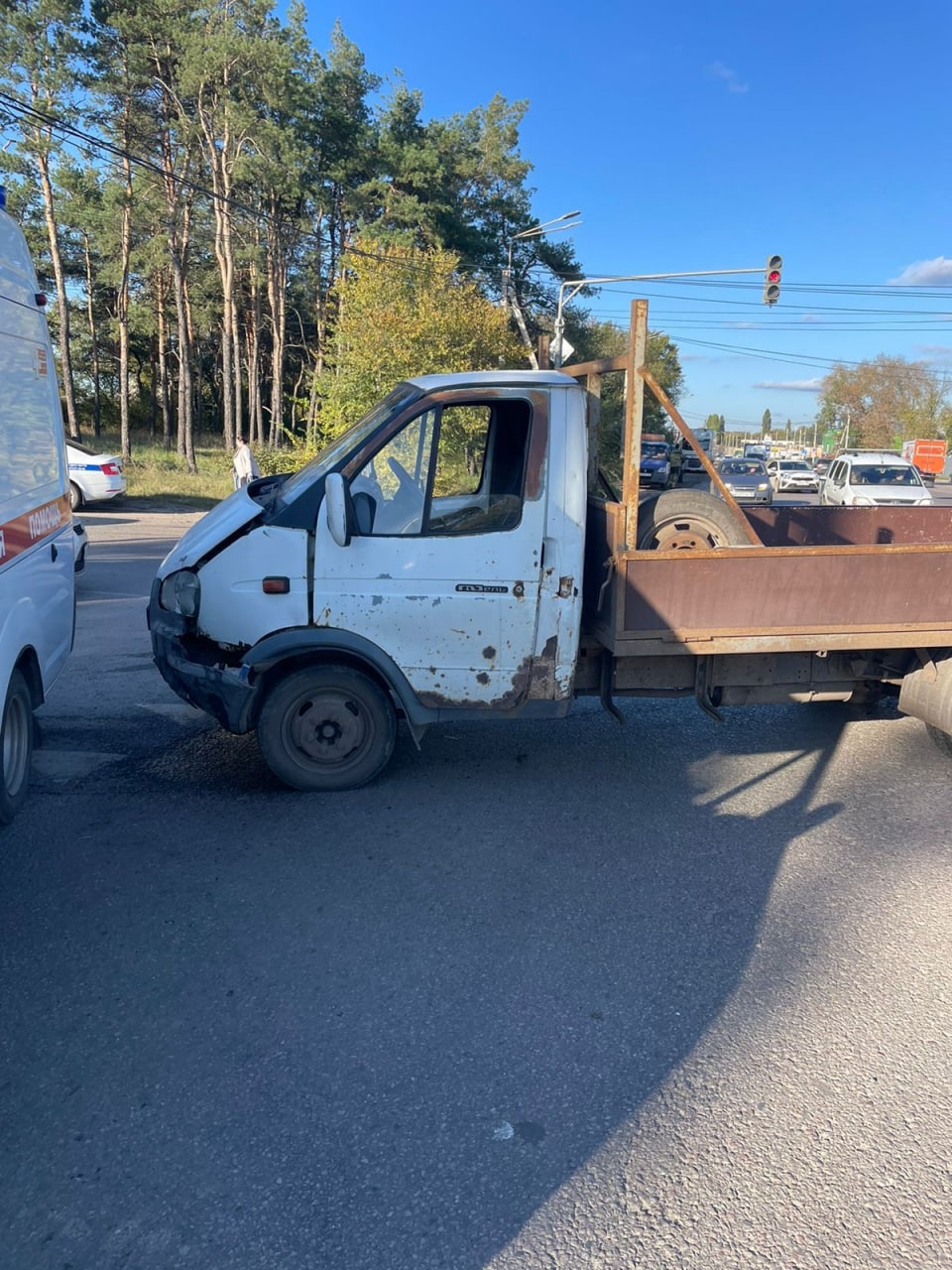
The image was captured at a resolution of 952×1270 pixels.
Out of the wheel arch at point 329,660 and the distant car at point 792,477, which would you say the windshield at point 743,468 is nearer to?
the distant car at point 792,477

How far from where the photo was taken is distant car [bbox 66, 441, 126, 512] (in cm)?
2028

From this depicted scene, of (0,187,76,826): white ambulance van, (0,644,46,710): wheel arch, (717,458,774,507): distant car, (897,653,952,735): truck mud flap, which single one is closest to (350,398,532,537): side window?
(0,187,76,826): white ambulance van

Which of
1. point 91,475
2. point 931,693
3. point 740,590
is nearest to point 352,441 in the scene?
point 740,590

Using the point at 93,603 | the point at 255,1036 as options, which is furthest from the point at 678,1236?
the point at 93,603

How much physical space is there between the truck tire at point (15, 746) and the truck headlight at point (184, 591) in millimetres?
857

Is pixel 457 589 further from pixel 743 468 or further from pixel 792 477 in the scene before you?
pixel 792 477

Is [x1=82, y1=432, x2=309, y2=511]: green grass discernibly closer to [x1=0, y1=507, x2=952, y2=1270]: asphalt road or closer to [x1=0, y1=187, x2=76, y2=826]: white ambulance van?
[x1=0, y1=187, x2=76, y2=826]: white ambulance van

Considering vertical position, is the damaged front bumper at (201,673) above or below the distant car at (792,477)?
above

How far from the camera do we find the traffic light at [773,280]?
2370 centimetres

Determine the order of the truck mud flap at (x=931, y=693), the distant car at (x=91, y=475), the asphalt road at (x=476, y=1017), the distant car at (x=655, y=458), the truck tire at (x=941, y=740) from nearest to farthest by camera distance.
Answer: the asphalt road at (x=476, y=1017)
the truck mud flap at (x=931, y=693)
the truck tire at (x=941, y=740)
the distant car at (x=91, y=475)
the distant car at (x=655, y=458)

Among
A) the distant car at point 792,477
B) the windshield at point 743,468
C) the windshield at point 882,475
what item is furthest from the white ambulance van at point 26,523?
the distant car at point 792,477

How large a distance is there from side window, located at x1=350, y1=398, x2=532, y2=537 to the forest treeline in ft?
54.3

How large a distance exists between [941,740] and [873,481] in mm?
18430

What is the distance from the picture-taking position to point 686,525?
18.5 feet
